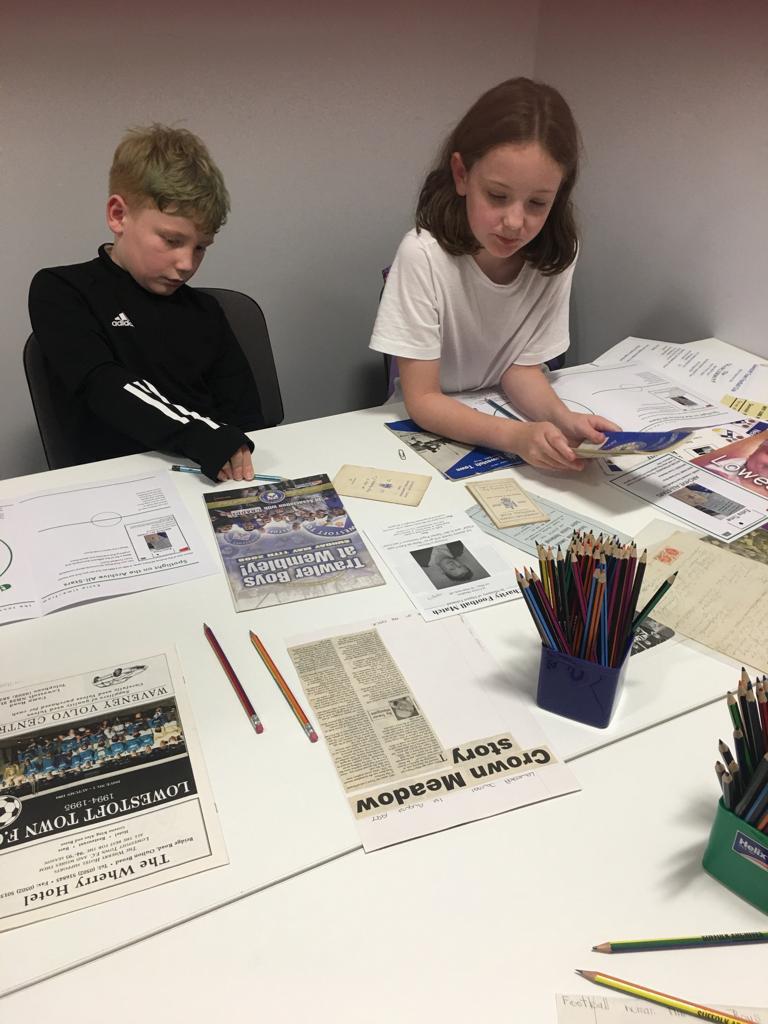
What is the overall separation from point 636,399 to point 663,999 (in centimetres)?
102

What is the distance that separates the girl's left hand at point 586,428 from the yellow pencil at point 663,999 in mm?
705

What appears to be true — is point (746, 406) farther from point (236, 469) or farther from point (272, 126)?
point (272, 126)

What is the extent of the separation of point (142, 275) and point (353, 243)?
2.89 ft

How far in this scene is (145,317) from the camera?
1.29m

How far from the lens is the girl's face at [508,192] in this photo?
1130mm

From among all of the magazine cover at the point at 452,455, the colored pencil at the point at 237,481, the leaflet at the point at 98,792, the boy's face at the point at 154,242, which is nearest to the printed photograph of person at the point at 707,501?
the magazine cover at the point at 452,455

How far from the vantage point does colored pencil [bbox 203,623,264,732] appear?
2.21ft

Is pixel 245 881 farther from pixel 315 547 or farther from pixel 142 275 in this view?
pixel 142 275

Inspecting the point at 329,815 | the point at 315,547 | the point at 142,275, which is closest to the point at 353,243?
the point at 142,275

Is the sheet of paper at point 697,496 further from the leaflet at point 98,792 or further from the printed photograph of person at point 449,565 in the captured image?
the leaflet at point 98,792

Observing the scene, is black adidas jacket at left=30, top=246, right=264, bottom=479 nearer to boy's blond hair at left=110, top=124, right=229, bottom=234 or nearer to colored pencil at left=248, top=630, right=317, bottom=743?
boy's blond hair at left=110, top=124, right=229, bottom=234

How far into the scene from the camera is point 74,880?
0.54 metres

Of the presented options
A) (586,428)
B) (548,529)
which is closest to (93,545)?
(548,529)

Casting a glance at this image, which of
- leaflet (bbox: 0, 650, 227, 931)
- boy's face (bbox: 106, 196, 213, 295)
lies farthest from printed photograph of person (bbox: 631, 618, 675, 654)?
boy's face (bbox: 106, 196, 213, 295)
